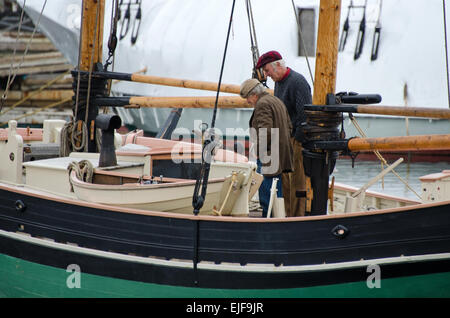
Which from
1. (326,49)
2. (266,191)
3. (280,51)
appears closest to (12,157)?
(266,191)

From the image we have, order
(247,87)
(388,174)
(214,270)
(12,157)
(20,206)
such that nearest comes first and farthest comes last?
(214,270) → (247,87) → (20,206) → (12,157) → (388,174)

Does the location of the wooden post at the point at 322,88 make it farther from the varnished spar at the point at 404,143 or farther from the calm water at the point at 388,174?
the calm water at the point at 388,174

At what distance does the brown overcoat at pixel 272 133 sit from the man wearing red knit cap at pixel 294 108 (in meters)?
0.29

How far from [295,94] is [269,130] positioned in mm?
667

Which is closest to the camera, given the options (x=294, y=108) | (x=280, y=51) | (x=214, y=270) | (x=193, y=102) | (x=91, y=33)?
(x=214, y=270)

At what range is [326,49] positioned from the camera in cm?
587

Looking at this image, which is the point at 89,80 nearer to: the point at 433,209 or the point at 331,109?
the point at 331,109

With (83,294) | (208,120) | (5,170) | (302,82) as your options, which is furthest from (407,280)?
(208,120)

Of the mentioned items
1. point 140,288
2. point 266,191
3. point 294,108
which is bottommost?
point 140,288

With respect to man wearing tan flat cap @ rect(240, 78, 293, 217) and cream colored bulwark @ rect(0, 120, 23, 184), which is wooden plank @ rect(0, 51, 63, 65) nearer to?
cream colored bulwark @ rect(0, 120, 23, 184)

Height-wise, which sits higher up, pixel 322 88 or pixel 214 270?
pixel 322 88

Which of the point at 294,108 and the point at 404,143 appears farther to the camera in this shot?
the point at 294,108

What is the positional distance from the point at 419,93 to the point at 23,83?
15861 mm

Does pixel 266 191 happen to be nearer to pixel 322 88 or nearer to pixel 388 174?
pixel 322 88
